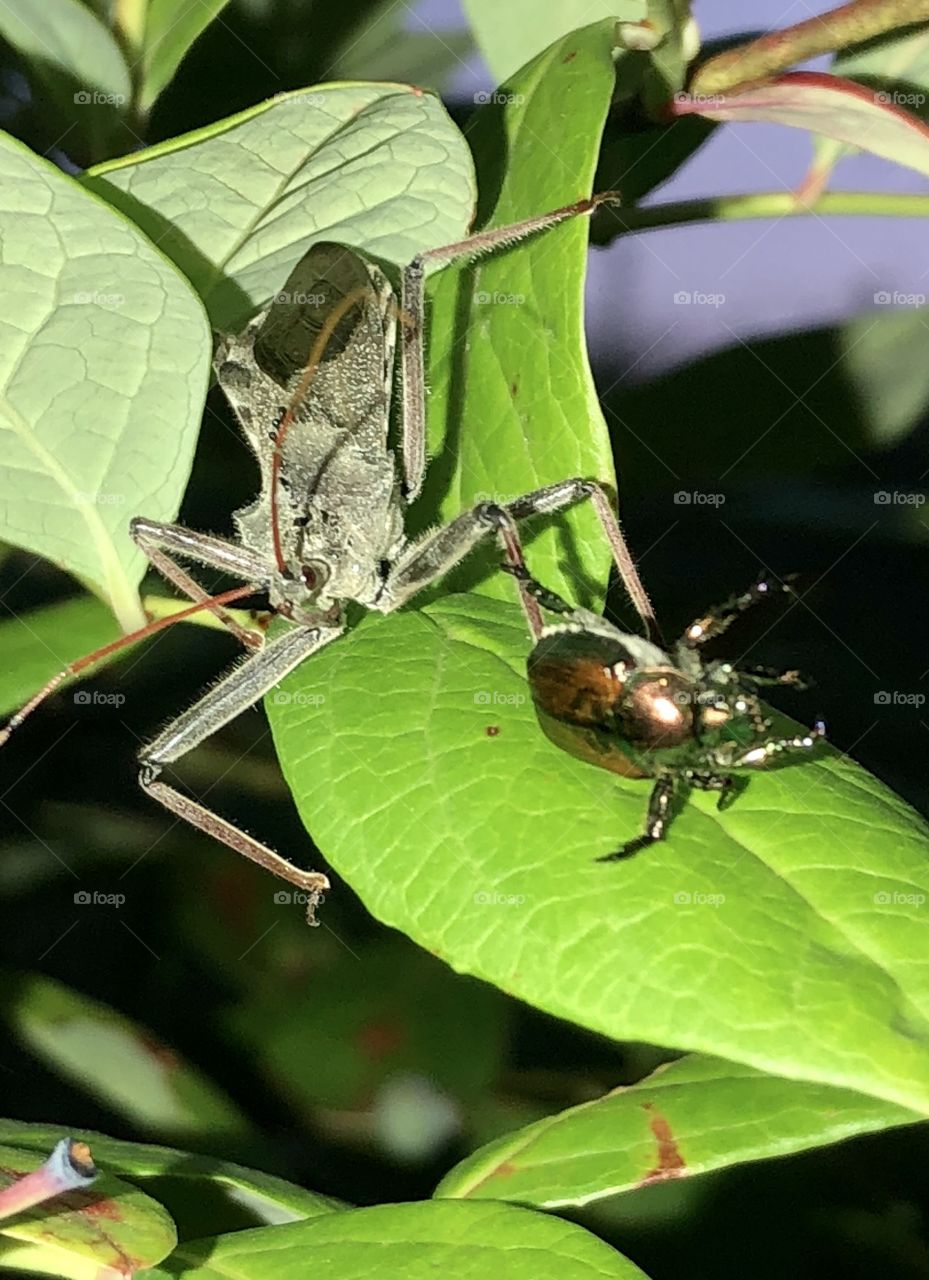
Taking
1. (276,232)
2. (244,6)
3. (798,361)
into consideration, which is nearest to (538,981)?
(276,232)

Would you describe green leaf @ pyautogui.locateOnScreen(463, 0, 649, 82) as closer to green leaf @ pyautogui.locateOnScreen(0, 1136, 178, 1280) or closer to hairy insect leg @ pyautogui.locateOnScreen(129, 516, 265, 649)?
hairy insect leg @ pyautogui.locateOnScreen(129, 516, 265, 649)

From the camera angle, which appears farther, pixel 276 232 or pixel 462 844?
pixel 276 232

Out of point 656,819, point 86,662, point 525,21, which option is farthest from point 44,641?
point 525,21

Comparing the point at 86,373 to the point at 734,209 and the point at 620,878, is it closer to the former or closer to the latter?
the point at 620,878

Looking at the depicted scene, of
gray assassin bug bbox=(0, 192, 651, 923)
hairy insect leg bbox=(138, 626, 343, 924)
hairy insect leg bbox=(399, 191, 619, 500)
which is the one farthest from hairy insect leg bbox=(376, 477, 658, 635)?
hairy insect leg bbox=(138, 626, 343, 924)

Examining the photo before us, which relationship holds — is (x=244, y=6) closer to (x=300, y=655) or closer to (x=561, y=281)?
(x=561, y=281)

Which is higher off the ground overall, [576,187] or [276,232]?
[576,187]

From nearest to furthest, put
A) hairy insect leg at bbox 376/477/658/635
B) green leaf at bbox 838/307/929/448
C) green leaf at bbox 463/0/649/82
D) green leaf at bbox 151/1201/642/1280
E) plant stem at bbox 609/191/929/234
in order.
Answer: green leaf at bbox 151/1201/642/1280 < hairy insect leg at bbox 376/477/658/635 < green leaf at bbox 463/0/649/82 < plant stem at bbox 609/191/929/234 < green leaf at bbox 838/307/929/448
